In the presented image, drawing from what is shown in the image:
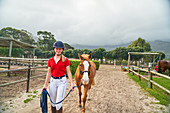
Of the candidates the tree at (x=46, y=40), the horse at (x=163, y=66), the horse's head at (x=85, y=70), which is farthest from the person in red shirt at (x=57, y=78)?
the tree at (x=46, y=40)

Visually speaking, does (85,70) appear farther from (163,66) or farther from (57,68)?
(163,66)

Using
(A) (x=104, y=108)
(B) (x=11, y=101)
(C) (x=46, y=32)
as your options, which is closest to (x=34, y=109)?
(B) (x=11, y=101)

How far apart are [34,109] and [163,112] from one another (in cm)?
393

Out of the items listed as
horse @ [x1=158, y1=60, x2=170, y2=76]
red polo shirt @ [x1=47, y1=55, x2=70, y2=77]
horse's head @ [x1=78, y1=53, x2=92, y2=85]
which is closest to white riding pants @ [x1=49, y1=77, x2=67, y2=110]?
red polo shirt @ [x1=47, y1=55, x2=70, y2=77]

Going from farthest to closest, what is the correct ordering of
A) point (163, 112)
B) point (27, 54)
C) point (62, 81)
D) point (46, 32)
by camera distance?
point (46, 32) < point (27, 54) < point (163, 112) < point (62, 81)

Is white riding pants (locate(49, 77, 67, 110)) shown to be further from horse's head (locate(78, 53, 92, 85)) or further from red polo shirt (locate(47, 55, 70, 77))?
horse's head (locate(78, 53, 92, 85))

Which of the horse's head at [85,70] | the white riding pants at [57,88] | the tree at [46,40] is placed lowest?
the white riding pants at [57,88]

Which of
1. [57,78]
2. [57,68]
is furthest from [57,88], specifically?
[57,68]

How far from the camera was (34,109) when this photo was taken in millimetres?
2830

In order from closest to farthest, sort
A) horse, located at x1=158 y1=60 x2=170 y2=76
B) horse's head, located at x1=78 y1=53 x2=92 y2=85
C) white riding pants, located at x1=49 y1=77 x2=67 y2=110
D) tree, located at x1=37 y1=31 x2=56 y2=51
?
white riding pants, located at x1=49 y1=77 x2=67 y2=110
horse's head, located at x1=78 y1=53 x2=92 y2=85
horse, located at x1=158 y1=60 x2=170 y2=76
tree, located at x1=37 y1=31 x2=56 y2=51

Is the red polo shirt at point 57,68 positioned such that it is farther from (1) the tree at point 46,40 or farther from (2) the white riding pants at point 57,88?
(1) the tree at point 46,40

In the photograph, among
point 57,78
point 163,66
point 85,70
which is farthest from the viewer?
point 163,66

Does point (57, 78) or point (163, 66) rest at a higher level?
point (57, 78)

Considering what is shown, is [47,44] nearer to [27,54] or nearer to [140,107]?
[27,54]
